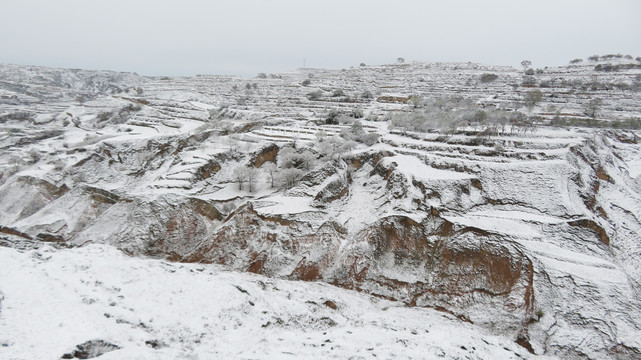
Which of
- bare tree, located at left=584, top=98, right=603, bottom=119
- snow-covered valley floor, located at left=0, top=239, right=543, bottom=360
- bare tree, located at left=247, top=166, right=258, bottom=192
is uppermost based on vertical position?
bare tree, located at left=584, top=98, right=603, bottom=119

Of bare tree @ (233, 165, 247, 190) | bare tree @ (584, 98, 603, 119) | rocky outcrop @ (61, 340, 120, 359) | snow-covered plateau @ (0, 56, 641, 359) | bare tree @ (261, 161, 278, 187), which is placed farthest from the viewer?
bare tree @ (584, 98, 603, 119)

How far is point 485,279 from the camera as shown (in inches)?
699

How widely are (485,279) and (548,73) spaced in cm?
8518

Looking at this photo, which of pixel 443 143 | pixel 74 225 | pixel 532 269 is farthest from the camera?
pixel 443 143

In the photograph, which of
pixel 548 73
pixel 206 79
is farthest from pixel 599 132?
pixel 206 79

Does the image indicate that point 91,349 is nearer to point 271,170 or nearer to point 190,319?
point 190,319

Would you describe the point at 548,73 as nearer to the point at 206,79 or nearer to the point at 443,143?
the point at 443,143

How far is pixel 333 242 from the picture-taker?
21.8 meters

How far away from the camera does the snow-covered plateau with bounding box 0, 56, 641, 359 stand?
12312mm

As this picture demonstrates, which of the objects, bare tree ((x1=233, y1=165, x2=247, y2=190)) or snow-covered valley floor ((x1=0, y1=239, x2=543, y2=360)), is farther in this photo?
bare tree ((x1=233, y1=165, x2=247, y2=190))

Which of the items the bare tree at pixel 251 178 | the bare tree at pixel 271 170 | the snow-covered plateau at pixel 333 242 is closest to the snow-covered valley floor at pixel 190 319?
the snow-covered plateau at pixel 333 242

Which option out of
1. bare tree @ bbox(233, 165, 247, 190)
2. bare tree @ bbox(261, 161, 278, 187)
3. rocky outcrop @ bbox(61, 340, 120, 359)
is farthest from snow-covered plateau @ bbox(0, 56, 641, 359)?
bare tree @ bbox(233, 165, 247, 190)

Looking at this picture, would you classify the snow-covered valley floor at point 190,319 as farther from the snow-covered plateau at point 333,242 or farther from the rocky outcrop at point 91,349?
the rocky outcrop at point 91,349

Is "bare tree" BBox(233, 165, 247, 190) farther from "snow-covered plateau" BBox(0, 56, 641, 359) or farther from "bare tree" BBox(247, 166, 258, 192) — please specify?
"bare tree" BBox(247, 166, 258, 192)
